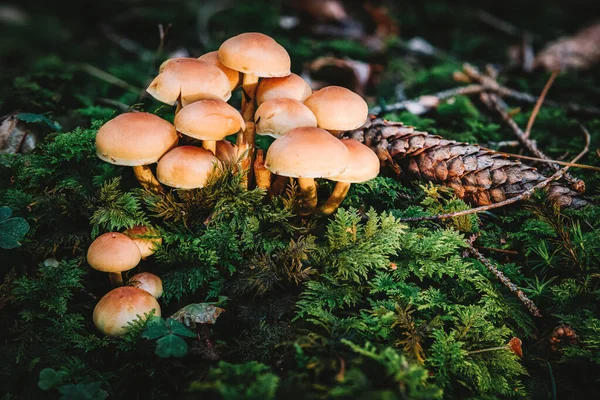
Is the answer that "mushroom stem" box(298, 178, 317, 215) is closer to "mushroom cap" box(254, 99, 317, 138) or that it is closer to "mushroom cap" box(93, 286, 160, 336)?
"mushroom cap" box(254, 99, 317, 138)

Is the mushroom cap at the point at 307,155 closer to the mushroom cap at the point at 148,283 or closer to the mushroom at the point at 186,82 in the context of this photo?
the mushroom at the point at 186,82

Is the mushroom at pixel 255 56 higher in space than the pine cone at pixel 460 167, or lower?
higher

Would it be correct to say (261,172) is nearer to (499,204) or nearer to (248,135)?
(248,135)

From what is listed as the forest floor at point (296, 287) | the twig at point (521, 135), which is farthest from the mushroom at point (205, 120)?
the twig at point (521, 135)

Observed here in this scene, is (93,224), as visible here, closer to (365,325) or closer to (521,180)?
(365,325)

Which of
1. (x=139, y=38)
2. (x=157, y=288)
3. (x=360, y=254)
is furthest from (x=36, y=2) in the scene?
(x=360, y=254)
